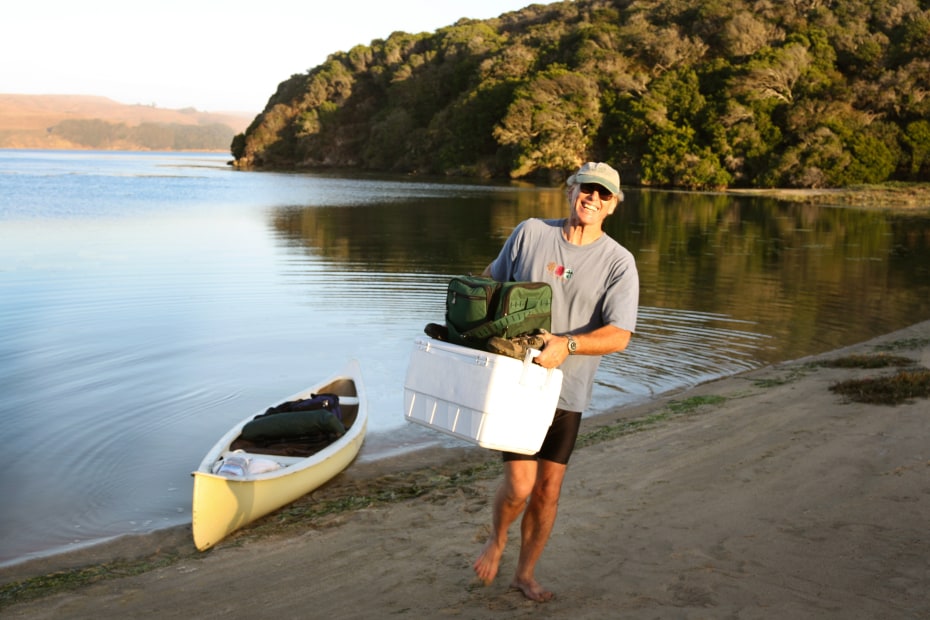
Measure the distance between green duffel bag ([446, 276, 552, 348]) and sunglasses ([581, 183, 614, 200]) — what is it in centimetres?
49

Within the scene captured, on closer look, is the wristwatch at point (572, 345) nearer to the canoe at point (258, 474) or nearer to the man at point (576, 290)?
the man at point (576, 290)

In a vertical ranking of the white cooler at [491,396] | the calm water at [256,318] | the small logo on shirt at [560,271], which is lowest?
the calm water at [256,318]

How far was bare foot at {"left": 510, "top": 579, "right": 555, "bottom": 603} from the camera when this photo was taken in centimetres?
427

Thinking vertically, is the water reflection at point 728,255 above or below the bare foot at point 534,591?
above

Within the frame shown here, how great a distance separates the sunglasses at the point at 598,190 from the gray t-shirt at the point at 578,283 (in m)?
0.19

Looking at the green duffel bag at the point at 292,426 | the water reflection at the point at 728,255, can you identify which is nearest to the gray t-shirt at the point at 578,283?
the green duffel bag at the point at 292,426

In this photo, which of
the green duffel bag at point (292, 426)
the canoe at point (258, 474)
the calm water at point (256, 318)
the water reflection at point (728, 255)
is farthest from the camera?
the water reflection at point (728, 255)

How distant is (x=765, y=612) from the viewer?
4047 mm

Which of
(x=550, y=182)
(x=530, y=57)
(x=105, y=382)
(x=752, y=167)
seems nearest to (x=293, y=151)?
(x=530, y=57)

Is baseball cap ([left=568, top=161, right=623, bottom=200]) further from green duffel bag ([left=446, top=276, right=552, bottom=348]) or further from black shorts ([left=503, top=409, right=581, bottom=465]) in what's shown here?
black shorts ([left=503, top=409, right=581, bottom=465])

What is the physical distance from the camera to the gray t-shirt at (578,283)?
401 cm

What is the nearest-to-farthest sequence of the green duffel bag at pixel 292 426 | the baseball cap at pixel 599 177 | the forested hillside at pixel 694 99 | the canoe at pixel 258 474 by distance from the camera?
the baseball cap at pixel 599 177, the canoe at pixel 258 474, the green duffel bag at pixel 292 426, the forested hillside at pixel 694 99

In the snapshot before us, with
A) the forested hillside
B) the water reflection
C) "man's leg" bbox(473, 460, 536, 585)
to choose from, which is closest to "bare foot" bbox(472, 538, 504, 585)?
"man's leg" bbox(473, 460, 536, 585)

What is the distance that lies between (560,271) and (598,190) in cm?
42
